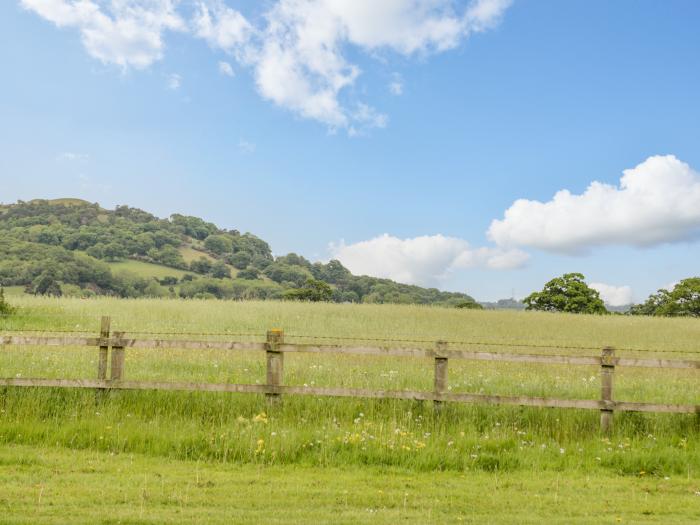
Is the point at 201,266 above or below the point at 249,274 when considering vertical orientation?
above

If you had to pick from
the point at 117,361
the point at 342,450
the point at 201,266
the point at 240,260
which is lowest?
the point at 342,450

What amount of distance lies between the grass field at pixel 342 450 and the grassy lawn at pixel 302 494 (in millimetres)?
26

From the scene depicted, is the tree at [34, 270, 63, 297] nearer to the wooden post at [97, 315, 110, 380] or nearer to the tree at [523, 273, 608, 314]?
the tree at [523, 273, 608, 314]

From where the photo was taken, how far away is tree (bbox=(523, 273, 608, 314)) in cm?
6581

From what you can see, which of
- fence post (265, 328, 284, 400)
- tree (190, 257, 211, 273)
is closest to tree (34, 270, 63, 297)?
tree (190, 257, 211, 273)

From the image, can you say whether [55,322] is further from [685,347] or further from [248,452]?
[685,347]

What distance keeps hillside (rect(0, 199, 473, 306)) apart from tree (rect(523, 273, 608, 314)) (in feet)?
53.8

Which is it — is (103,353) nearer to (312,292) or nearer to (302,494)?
(302,494)

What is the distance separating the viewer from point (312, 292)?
79.8m

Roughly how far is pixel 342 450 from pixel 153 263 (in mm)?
127675

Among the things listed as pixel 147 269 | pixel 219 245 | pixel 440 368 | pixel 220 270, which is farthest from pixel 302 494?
pixel 219 245

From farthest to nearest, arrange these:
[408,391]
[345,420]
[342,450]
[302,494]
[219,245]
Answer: [219,245] < [345,420] < [408,391] < [342,450] < [302,494]

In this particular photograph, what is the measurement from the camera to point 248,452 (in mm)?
8406

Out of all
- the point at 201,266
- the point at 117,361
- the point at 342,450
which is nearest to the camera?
the point at 342,450
